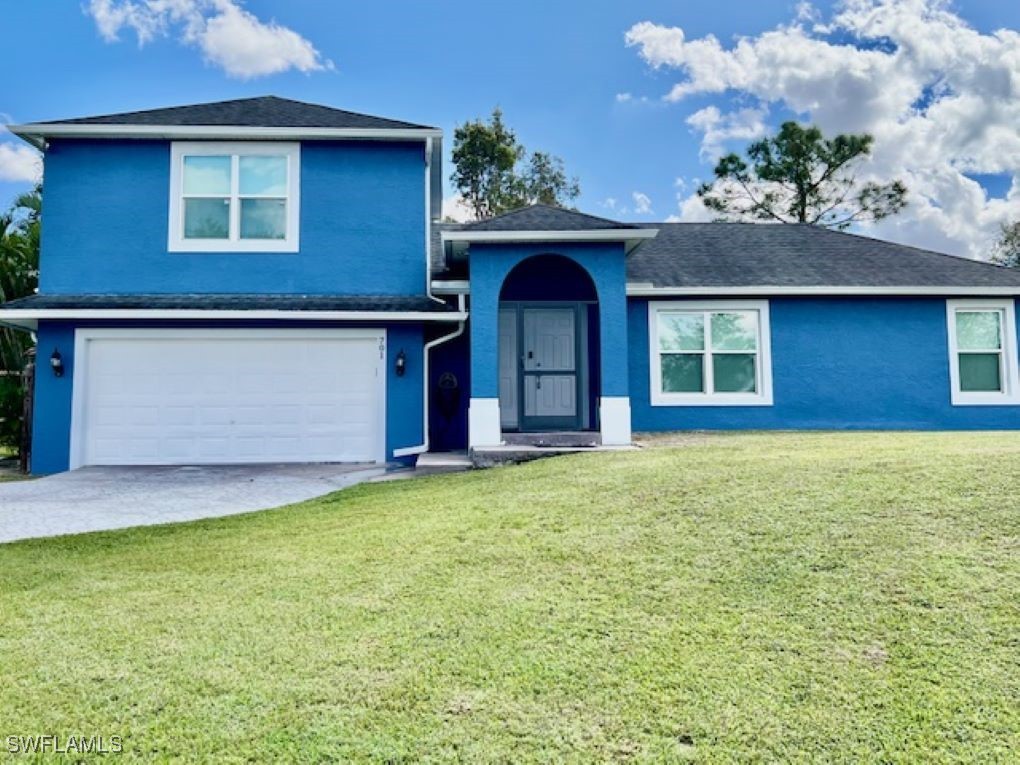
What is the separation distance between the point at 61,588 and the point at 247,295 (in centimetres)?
721

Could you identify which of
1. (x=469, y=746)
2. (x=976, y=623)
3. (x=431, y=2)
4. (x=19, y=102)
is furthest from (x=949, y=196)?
(x=19, y=102)

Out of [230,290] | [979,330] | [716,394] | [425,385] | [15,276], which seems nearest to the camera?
[230,290]

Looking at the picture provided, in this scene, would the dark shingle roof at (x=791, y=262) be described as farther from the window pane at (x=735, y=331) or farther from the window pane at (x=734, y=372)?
the window pane at (x=734, y=372)

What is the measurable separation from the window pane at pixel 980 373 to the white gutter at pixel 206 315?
9.52m

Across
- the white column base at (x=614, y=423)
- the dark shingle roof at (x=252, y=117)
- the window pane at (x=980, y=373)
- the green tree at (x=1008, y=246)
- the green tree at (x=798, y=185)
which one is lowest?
the white column base at (x=614, y=423)

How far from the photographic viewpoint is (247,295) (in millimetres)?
10508

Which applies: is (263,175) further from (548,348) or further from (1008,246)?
(1008,246)

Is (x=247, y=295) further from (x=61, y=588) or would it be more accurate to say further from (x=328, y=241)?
(x=61, y=588)

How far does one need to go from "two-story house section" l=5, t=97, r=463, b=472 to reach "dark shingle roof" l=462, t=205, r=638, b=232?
1.55 meters

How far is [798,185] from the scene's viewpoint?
2852 cm

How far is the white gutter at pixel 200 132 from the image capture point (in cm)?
1022

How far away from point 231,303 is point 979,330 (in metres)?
13.5

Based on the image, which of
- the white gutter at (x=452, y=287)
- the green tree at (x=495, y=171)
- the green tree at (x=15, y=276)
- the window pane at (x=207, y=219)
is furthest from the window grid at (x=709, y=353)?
the green tree at (x=495, y=171)

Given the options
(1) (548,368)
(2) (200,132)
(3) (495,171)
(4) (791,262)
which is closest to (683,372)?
(1) (548,368)
